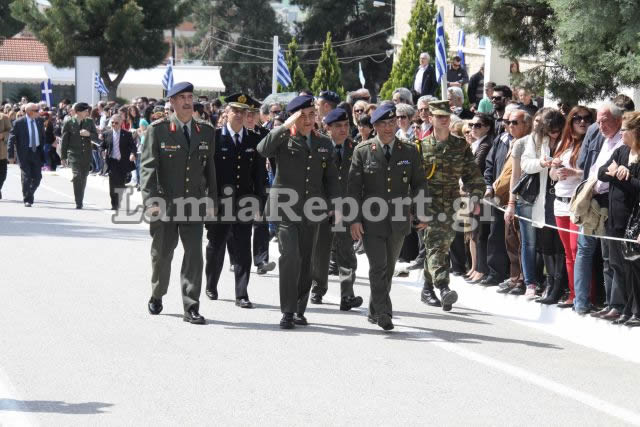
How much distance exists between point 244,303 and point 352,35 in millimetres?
71903

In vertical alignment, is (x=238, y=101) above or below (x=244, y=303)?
above

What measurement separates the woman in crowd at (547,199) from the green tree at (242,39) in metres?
71.9

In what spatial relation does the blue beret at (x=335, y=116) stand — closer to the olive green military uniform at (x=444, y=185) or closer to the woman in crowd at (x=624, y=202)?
the olive green military uniform at (x=444, y=185)

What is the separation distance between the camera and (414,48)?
4269cm

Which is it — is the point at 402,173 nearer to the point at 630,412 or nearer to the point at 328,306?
the point at 328,306

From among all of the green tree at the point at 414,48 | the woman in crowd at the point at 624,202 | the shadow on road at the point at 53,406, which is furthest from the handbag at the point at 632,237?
the green tree at the point at 414,48

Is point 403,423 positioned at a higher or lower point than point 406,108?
lower

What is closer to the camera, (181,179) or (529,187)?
(181,179)

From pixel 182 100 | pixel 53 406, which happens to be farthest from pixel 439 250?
pixel 53 406

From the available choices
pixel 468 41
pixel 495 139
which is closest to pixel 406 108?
pixel 495 139

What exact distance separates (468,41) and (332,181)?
4086cm

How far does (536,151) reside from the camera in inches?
473

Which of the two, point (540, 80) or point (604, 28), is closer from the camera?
point (604, 28)

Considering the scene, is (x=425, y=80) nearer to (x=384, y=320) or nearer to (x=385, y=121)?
(x=385, y=121)
